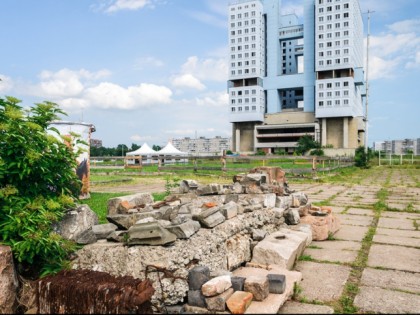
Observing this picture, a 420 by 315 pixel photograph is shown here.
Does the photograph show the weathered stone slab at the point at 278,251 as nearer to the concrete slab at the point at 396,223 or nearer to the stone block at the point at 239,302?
the stone block at the point at 239,302

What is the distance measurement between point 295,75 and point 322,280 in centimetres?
7915

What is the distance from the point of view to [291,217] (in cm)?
659

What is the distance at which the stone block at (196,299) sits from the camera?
119 inches

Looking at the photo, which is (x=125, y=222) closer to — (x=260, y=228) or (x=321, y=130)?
(x=260, y=228)

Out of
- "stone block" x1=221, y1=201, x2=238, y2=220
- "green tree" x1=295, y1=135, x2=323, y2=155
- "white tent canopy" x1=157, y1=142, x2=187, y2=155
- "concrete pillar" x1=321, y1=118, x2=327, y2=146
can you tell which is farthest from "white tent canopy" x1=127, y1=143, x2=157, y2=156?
"concrete pillar" x1=321, y1=118, x2=327, y2=146

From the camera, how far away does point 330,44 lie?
235 ft

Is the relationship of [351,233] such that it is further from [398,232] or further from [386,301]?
[386,301]

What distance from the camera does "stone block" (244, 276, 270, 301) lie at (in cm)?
308

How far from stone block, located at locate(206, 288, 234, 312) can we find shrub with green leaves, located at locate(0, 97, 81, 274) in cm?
156

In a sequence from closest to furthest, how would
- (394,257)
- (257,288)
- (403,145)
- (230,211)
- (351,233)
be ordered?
(257,288) < (230,211) < (394,257) < (351,233) < (403,145)

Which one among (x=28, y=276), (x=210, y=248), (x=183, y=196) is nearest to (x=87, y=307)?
(x=28, y=276)

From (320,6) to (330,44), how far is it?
27.4 ft

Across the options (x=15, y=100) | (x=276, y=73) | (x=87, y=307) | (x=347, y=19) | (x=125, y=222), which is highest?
(x=347, y=19)

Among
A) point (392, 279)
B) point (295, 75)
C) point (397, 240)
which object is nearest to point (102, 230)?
point (392, 279)
